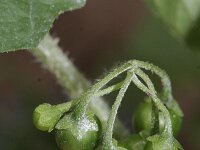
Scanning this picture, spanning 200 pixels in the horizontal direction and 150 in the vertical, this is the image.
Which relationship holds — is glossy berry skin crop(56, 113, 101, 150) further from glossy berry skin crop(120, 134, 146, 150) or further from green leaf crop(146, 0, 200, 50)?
green leaf crop(146, 0, 200, 50)

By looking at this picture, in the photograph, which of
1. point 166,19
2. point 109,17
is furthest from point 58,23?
point 166,19

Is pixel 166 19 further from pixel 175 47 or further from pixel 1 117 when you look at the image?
pixel 175 47

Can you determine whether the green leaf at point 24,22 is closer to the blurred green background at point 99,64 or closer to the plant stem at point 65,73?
the plant stem at point 65,73

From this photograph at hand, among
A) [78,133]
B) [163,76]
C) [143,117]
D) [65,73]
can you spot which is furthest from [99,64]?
[78,133]

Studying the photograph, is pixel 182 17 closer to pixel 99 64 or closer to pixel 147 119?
pixel 147 119

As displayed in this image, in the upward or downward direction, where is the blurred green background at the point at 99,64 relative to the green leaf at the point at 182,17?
downward

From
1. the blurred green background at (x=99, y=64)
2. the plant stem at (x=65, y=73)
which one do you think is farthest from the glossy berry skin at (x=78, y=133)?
the blurred green background at (x=99, y=64)

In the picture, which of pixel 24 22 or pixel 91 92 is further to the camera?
pixel 24 22
